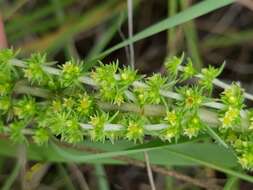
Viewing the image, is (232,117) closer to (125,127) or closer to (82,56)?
(125,127)

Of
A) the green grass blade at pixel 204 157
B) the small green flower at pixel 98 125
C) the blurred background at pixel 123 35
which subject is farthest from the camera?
the blurred background at pixel 123 35

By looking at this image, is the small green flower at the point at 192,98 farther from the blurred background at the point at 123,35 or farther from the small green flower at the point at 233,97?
the blurred background at the point at 123,35

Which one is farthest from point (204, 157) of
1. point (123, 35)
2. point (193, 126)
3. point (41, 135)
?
point (123, 35)

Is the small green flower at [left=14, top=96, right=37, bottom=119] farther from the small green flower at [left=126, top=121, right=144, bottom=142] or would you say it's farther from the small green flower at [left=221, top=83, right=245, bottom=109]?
the small green flower at [left=221, top=83, right=245, bottom=109]

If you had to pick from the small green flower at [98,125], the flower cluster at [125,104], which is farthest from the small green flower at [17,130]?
the small green flower at [98,125]

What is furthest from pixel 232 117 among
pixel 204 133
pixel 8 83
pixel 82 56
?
pixel 82 56

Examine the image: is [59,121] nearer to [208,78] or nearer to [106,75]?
[106,75]

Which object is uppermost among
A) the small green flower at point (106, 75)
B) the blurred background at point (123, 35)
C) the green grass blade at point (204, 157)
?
the blurred background at point (123, 35)
